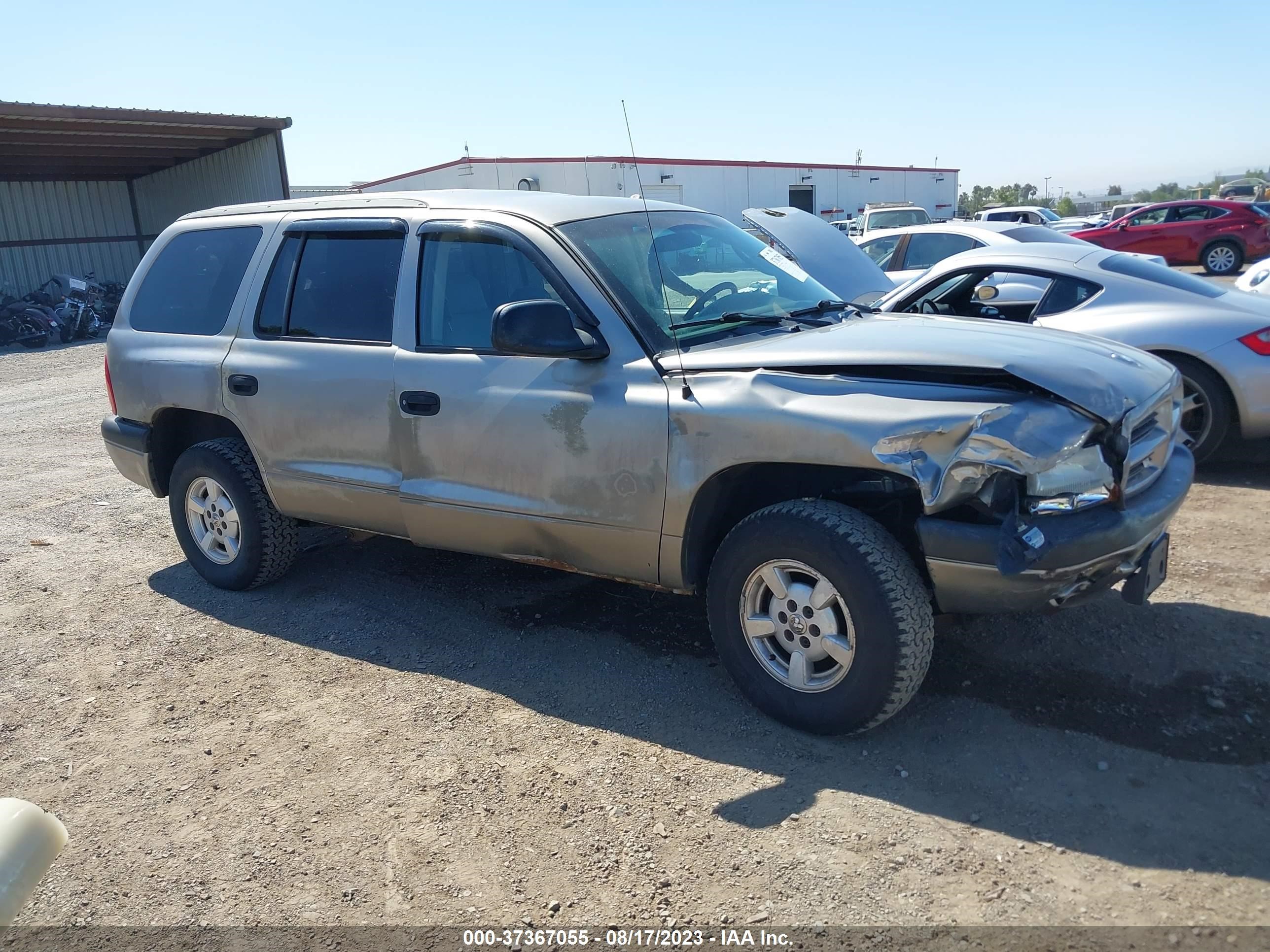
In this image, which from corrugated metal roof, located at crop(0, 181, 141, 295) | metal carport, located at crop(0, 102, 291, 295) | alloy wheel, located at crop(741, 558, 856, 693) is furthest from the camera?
corrugated metal roof, located at crop(0, 181, 141, 295)

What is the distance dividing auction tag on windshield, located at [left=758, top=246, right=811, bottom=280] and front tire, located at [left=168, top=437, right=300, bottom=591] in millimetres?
2807

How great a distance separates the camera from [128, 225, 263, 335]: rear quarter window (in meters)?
5.04

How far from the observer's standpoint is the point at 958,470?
304 cm

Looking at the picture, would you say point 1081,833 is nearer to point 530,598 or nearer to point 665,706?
point 665,706

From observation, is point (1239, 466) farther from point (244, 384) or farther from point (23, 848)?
point (23, 848)

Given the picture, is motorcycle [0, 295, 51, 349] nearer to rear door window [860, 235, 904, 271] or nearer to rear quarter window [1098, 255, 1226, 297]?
rear door window [860, 235, 904, 271]

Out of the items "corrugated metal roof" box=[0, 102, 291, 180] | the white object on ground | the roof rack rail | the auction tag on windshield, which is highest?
"corrugated metal roof" box=[0, 102, 291, 180]

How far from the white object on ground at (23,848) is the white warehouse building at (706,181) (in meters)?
23.1

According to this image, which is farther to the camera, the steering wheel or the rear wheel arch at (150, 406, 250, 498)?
the rear wheel arch at (150, 406, 250, 498)

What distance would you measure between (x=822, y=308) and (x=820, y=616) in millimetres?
1602

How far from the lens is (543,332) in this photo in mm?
3654

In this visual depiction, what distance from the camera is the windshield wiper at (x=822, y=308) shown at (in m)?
4.25

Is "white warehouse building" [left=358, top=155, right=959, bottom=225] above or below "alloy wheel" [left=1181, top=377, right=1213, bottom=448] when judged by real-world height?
above

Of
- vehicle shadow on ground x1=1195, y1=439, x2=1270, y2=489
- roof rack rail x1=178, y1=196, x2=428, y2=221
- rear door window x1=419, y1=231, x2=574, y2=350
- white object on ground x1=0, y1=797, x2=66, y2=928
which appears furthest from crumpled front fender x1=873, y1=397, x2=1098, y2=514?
vehicle shadow on ground x1=1195, y1=439, x2=1270, y2=489
